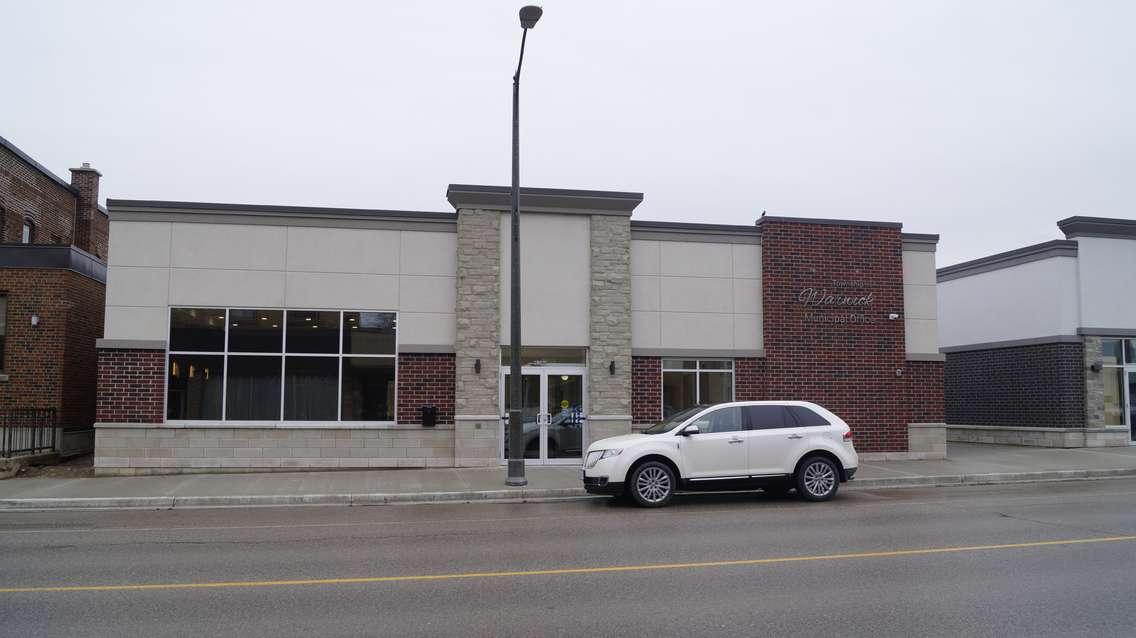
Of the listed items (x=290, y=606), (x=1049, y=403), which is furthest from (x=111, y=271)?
(x=1049, y=403)

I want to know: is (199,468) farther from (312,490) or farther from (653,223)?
(653,223)

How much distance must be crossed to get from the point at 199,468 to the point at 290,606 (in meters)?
11.4

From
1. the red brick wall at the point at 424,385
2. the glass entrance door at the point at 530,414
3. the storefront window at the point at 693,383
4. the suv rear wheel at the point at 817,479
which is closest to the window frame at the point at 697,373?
the storefront window at the point at 693,383

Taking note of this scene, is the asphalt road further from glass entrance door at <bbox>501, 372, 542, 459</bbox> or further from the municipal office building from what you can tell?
glass entrance door at <bbox>501, 372, 542, 459</bbox>

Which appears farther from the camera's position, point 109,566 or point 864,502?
point 864,502

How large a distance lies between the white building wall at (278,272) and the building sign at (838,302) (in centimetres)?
814

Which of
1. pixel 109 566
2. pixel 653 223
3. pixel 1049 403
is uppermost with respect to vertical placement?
pixel 653 223

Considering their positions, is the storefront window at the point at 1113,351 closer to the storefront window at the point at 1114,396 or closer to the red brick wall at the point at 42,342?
the storefront window at the point at 1114,396

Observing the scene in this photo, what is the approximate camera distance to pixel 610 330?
61.1 feet

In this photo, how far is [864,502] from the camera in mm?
13609

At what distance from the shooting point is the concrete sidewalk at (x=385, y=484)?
45.3ft

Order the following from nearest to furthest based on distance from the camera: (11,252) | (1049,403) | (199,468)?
(199,468) → (11,252) → (1049,403)

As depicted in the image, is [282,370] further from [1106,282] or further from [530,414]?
[1106,282]

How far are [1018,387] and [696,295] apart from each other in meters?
11.2
